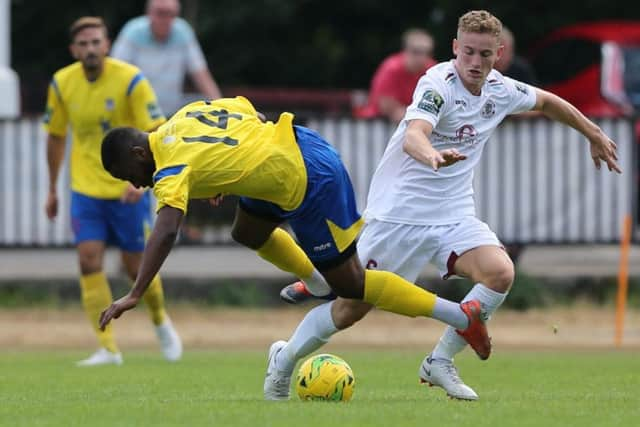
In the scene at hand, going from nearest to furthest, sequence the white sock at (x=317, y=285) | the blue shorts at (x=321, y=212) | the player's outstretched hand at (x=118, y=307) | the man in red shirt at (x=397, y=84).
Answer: the player's outstretched hand at (x=118, y=307)
the blue shorts at (x=321, y=212)
the white sock at (x=317, y=285)
the man in red shirt at (x=397, y=84)

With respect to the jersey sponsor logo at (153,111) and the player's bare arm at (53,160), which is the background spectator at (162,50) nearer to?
the player's bare arm at (53,160)

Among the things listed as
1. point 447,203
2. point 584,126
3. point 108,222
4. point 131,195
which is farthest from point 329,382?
point 108,222

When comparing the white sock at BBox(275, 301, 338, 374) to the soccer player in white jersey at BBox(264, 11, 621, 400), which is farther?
the white sock at BBox(275, 301, 338, 374)

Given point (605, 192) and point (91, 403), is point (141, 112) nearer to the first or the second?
point (91, 403)

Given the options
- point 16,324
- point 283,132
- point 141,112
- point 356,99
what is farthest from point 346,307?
point 356,99

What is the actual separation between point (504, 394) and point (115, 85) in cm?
445

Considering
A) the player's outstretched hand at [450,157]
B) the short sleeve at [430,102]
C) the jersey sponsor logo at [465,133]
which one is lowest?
the jersey sponsor logo at [465,133]

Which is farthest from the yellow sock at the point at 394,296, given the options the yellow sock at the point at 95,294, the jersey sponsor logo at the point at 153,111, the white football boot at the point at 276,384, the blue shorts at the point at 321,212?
the yellow sock at the point at 95,294

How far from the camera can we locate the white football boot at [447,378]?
9938 mm

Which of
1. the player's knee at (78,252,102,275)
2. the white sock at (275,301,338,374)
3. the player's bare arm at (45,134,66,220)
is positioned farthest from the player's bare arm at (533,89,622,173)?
the player's bare arm at (45,134,66,220)

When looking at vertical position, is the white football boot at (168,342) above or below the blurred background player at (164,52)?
below

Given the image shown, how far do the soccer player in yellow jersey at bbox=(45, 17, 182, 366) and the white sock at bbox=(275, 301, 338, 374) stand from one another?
358 cm

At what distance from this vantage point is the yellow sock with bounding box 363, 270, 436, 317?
9742 mm

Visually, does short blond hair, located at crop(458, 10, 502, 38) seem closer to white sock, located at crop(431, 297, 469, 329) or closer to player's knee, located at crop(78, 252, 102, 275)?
white sock, located at crop(431, 297, 469, 329)
